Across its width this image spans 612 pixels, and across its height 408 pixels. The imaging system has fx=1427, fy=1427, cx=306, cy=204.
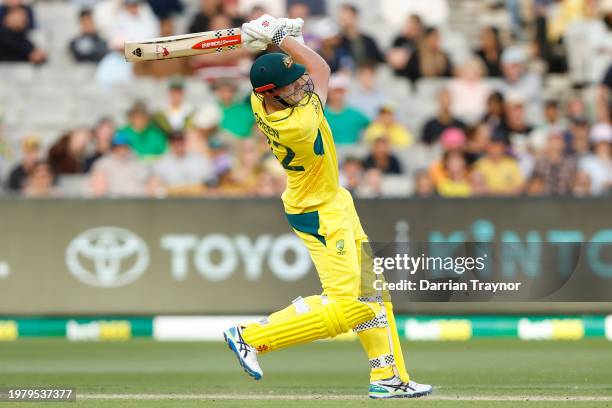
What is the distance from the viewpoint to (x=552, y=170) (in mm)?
13711

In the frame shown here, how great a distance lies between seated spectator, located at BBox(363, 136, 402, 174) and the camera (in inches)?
543

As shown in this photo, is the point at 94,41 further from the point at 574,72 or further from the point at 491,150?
the point at 574,72

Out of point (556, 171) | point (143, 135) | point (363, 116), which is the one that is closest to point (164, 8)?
point (143, 135)

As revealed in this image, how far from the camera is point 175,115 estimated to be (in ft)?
46.3

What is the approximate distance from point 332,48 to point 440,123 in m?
1.42

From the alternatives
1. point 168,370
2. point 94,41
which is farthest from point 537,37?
point 168,370

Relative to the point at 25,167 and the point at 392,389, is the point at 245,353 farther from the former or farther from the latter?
the point at 25,167

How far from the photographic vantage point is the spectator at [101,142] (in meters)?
13.7

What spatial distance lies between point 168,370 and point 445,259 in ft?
7.67

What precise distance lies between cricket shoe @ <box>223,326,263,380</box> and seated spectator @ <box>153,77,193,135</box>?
6729mm

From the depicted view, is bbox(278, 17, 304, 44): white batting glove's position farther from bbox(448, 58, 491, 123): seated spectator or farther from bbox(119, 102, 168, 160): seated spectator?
bbox(448, 58, 491, 123): seated spectator

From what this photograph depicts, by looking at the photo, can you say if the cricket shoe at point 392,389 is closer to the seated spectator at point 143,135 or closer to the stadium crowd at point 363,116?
the stadium crowd at point 363,116

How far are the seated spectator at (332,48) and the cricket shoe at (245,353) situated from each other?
25.0ft

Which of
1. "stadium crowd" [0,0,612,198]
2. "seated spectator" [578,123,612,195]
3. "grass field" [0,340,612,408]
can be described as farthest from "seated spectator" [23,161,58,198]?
"seated spectator" [578,123,612,195]
